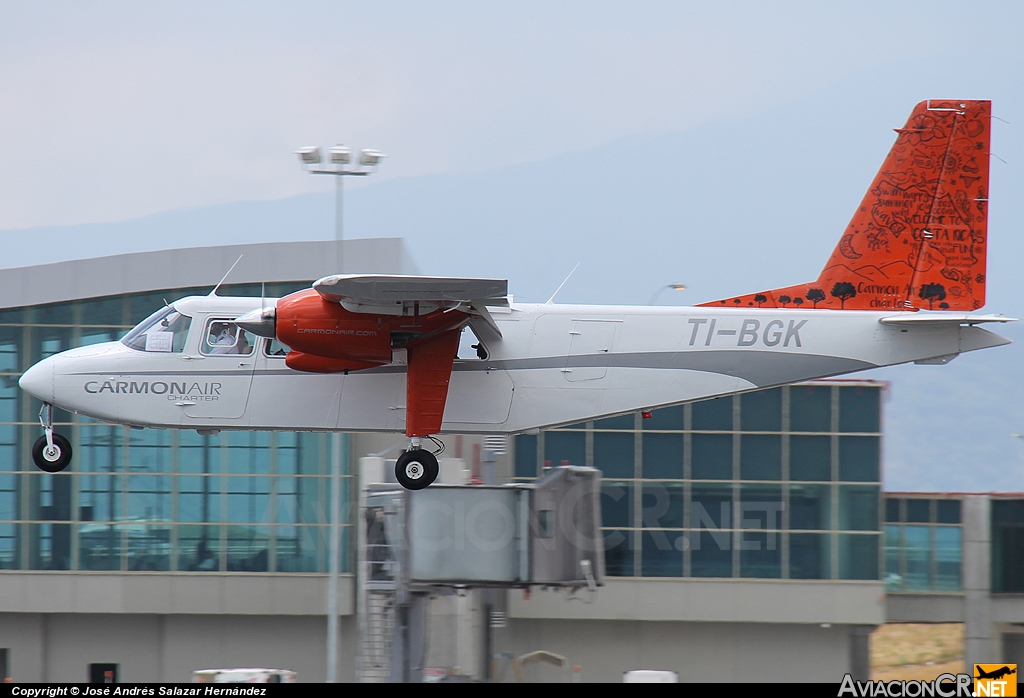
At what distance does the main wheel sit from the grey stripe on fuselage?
1.20m

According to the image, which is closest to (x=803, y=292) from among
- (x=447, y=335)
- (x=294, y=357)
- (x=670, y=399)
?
(x=670, y=399)

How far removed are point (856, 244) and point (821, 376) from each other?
6.76ft

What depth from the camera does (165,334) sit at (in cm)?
1473

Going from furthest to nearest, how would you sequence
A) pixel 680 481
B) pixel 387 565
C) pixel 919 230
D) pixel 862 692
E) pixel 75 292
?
1. pixel 680 481
2. pixel 75 292
3. pixel 387 565
4. pixel 919 230
5. pixel 862 692

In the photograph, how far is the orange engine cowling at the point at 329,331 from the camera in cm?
1358

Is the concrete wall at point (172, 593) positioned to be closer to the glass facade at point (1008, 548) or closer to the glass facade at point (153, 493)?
the glass facade at point (153, 493)

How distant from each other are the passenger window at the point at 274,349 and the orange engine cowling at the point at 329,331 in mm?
616

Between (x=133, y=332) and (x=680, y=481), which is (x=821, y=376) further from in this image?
(x=680, y=481)

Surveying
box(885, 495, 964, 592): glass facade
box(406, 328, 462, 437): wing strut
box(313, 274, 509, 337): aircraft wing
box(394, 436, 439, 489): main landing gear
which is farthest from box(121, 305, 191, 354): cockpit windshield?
box(885, 495, 964, 592): glass facade

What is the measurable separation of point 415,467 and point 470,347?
186cm

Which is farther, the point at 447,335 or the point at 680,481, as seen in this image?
the point at 680,481

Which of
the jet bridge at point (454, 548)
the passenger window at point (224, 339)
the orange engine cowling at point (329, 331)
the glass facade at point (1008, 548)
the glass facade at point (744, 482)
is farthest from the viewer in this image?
the glass facade at point (1008, 548)

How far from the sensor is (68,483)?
88.3ft

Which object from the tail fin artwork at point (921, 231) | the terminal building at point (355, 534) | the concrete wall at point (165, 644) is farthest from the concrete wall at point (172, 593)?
the tail fin artwork at point (921, 231)
